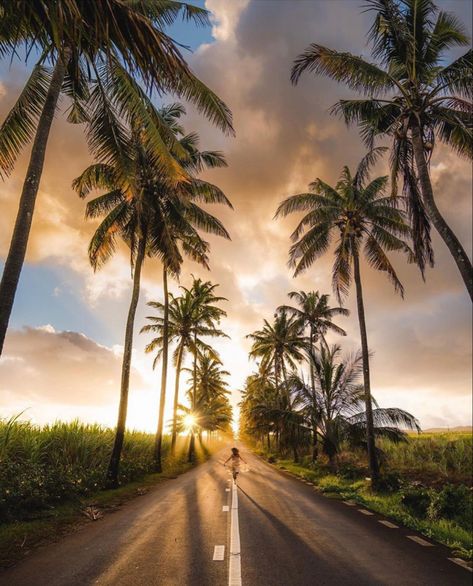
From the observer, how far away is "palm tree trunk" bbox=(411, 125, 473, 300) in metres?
8.17

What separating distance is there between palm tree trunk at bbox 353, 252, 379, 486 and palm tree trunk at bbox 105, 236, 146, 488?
8770 mm

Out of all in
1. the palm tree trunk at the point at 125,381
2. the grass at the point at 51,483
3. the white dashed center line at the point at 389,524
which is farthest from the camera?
the palm tree trunk at the point at 125,381

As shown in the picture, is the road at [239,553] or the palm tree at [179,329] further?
the palm tree at [179,329]

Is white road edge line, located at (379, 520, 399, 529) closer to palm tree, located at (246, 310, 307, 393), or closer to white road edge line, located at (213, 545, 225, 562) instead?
white road edge line, located at (213, 545, 225, 562)

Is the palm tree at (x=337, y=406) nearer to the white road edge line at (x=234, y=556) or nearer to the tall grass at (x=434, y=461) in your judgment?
the tall grass at (x=434, y=461)

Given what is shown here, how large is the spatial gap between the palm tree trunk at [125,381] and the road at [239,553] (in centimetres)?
427

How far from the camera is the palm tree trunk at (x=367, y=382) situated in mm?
13359

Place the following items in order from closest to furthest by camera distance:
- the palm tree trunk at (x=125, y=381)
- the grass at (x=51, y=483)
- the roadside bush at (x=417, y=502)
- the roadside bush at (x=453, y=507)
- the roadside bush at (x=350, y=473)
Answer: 1. the grass at (x=51, y=483)
2. the roadside bush at (x=453, y=507)
3. the roadside bush at (x=417, y=502)
4. the palm tree trunk at (x=125, y=381)
5. the roadside bush at (x=350, y=473)

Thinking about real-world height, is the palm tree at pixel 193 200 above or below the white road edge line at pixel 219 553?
above

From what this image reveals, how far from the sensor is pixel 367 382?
1465 centimetres

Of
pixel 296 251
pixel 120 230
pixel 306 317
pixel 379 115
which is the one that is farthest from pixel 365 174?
pixel 306 317

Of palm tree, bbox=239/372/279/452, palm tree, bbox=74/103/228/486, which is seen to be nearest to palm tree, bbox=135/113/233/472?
palm tree, bbox=74/103/228/486

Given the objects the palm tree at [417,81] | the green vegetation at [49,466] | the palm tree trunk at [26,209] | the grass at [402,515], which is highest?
the palm tree at [417,81]

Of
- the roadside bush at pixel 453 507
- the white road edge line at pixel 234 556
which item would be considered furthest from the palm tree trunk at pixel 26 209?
the roadside bush at pixel 453 507
